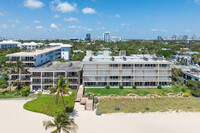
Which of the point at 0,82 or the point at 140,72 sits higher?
the point at 140,72

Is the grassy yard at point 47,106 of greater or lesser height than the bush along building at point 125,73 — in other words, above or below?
below

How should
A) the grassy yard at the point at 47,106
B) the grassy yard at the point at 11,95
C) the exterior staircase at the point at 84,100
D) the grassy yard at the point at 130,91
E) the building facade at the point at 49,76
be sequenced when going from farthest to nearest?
→ the building facade at the point at 49,76, the grassy yard at the point at 130,91, the grassy yard at the point at 11,95, the exterior staircase at the point at 84,100, the grassy yard at the point at 47,106

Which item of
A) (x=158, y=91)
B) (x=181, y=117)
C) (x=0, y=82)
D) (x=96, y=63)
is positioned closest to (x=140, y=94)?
(x=158, y=91)

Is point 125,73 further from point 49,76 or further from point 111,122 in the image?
point 49,76

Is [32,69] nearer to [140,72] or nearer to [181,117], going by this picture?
[140,72]

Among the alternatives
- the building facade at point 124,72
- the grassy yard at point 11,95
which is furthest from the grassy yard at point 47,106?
the building facade at point 124,72

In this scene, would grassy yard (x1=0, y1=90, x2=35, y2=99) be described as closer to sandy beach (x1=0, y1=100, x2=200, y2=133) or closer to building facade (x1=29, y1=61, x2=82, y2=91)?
building facade (x1=29, y1=61, x2=82, y2=91)

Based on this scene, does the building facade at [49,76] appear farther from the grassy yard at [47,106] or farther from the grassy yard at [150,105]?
the grassy yard at [150,105]
